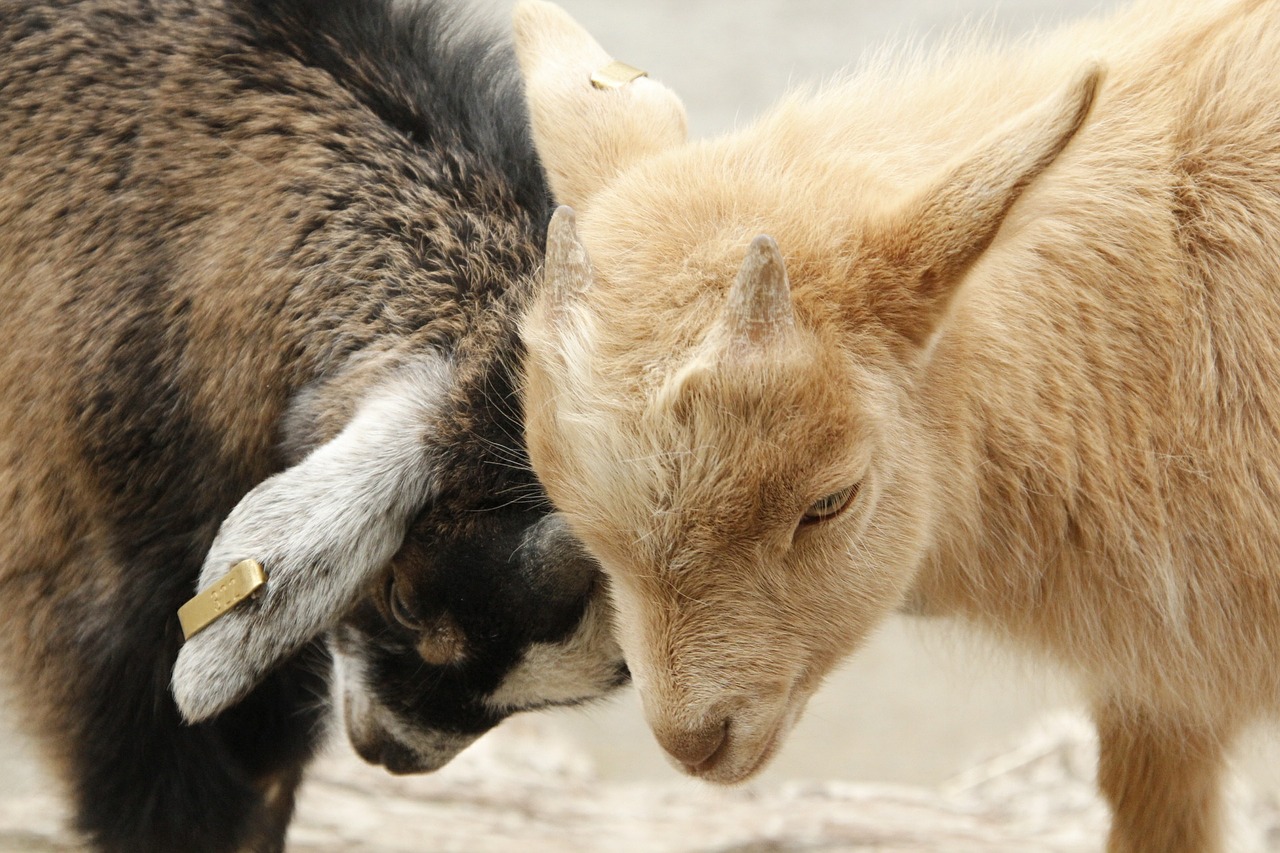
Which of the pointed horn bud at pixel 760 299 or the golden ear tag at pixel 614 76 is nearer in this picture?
the pointed horn bud at pixel 760 299

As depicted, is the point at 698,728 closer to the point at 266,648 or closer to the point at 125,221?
the point at 266,648

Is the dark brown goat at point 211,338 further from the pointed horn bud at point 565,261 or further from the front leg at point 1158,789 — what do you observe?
the front leg at point 1158,789

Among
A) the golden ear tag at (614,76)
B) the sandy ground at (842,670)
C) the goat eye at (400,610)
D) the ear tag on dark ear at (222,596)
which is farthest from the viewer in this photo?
the sandy ground at (842,670)

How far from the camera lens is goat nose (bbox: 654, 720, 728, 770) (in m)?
1.80

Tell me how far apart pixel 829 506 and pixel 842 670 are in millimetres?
536

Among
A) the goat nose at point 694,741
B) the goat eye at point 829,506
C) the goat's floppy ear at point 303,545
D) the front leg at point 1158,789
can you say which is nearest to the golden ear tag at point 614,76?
the goat's floppy ear at point 303,545

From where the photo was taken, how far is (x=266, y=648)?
7.07 ft

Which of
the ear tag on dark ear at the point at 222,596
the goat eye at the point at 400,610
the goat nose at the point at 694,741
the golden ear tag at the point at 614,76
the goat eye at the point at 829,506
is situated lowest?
the goat eye at the point at 400,610

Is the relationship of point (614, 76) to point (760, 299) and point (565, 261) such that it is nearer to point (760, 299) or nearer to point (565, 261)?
point (565, 261)

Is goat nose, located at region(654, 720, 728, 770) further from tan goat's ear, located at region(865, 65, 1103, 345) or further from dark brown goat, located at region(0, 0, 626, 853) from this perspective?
tan goat's ear, located at region(865, 65, 1103, 345)

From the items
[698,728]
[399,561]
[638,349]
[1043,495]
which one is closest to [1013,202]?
[638,349]

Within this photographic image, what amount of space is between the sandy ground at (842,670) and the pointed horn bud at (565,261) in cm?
78

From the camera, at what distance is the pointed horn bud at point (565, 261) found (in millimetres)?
1772

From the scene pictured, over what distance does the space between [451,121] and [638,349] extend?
945 millimetres
